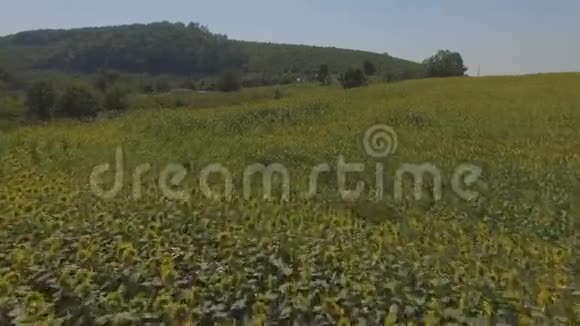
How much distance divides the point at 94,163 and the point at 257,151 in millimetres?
3878

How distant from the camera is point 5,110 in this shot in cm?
3875

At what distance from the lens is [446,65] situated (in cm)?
5981

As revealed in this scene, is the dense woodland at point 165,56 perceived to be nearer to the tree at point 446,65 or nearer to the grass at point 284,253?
the tree at point 446,65

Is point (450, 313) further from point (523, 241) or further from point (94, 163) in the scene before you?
point (94, 163)

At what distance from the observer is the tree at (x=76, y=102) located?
40.2m

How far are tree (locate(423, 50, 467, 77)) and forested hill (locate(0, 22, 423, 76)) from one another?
1316 inches

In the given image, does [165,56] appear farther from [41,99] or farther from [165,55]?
[41,99]

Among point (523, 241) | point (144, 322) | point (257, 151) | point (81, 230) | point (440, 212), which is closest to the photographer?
point (144, 322)

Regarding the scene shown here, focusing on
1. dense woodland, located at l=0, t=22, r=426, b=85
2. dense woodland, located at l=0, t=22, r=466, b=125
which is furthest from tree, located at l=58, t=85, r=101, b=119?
dense woodland, located at l=0, t=22, r=426, b=85

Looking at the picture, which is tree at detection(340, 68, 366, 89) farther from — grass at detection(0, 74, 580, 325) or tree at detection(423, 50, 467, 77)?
grass at detection(0, 74, 580, 325)

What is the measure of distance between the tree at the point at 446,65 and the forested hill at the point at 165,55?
33.4 m

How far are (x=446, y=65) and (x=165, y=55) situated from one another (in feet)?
208

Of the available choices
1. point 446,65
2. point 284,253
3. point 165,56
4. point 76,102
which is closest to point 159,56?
point 165,56

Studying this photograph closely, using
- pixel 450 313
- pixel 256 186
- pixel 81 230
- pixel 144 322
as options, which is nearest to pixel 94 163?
pixel 256 186
